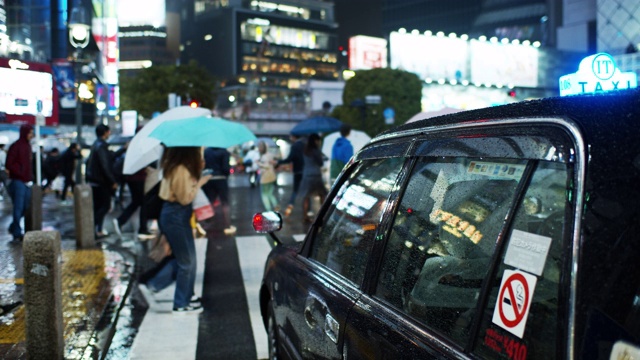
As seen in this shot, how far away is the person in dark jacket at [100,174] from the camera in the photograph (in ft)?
38.7

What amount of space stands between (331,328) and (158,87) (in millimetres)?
81808

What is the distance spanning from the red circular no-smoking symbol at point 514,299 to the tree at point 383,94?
53.0 metres

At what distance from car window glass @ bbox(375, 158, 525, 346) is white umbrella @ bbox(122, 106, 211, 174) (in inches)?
253

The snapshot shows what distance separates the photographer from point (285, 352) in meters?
3.74

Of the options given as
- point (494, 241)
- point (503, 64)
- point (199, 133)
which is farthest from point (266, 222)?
point (503, 64)

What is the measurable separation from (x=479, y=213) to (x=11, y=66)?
8639mm

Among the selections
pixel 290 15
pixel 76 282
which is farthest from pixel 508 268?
pixel 290 15

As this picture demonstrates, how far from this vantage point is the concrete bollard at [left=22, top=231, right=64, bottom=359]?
479cm

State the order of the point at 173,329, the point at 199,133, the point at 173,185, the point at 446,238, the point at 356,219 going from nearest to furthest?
the point at 446,238 → the point at 356,219 → the point at 173,329 → the point at 173,185 → the point at 199,133

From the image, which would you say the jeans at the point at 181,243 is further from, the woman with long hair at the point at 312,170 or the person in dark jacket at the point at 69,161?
the person in dark jacket at the point at 69,161

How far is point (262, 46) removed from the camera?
382ft

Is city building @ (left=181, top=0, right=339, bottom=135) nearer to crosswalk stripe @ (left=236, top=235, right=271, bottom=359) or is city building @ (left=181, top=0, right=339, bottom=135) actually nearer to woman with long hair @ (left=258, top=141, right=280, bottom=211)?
woman with long hair @ (left=258, top=141, right=280, bottom=211)

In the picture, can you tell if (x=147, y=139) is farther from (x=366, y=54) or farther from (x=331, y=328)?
(x=366, y=54)

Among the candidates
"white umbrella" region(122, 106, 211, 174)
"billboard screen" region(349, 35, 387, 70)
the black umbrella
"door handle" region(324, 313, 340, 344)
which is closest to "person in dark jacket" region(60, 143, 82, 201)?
the black umbrella
